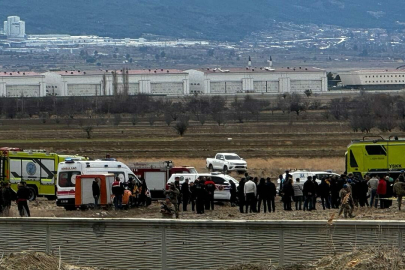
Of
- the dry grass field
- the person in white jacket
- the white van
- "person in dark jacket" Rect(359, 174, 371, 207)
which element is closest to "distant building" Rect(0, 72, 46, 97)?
the dry grass field

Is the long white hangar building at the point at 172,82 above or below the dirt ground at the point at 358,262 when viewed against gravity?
above

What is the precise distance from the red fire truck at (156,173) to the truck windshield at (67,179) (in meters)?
3.03

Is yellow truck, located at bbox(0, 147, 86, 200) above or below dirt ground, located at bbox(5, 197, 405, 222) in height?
above

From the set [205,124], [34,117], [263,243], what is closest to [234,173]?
[263,243]

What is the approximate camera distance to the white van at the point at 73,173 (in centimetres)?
2253

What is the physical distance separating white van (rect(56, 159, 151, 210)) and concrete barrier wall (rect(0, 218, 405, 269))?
10.5m

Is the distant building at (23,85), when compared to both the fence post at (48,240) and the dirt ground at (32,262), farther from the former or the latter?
the dirt ground at (32,262)

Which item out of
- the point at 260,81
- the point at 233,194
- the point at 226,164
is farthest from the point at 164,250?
the point at 260,81

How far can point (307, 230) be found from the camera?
1171 cm

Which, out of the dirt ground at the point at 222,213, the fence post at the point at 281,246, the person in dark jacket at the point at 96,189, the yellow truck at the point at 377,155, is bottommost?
the dirt ground at the point at 222,213

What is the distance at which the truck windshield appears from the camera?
898 inches

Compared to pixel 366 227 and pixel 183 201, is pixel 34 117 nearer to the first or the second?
pixel 183 201

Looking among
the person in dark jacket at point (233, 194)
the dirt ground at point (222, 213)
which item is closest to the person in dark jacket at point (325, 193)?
the dirt ground at point (222, 213)

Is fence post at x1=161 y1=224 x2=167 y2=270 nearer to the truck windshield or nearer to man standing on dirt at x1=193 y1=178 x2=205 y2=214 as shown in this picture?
man standing on dirt at x1=193 y1=178 x2=205 y2=214
